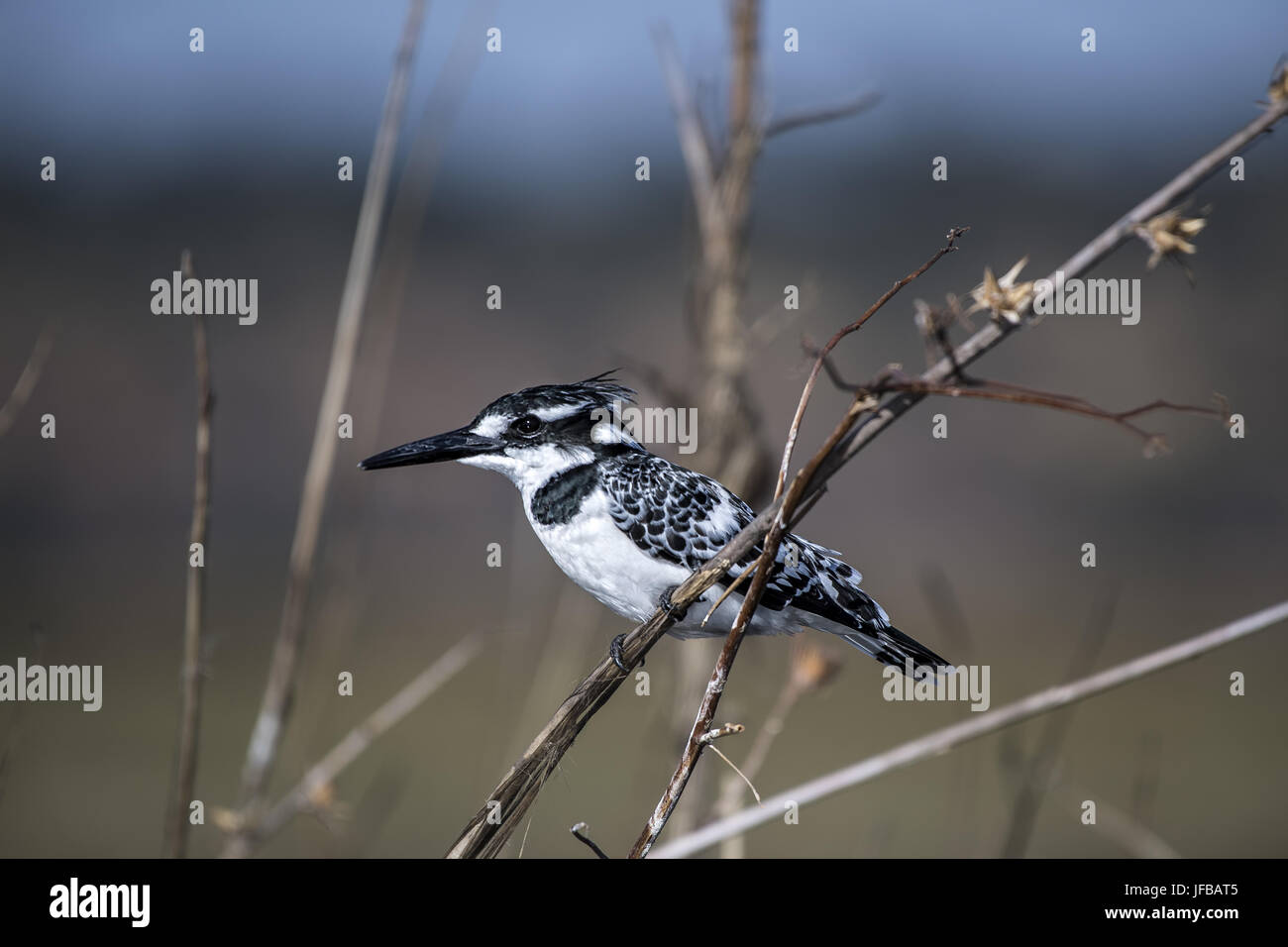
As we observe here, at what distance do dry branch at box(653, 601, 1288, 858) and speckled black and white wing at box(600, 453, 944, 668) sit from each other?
796mm

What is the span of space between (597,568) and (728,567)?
1.27 m

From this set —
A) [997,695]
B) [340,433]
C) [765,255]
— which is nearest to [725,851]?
[340,433]

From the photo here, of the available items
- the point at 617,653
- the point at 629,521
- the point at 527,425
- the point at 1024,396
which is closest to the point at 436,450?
the point at 527,425

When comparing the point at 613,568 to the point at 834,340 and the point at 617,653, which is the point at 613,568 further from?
the point at 834,340

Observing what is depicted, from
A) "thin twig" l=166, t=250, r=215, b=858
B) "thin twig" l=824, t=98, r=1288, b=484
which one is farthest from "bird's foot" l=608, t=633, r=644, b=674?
"thin twig" l=166, t=250, r=215, b=858

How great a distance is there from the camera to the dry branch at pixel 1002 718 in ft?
5.50

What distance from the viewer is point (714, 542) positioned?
3072mm

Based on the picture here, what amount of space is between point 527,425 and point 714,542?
0.68 m

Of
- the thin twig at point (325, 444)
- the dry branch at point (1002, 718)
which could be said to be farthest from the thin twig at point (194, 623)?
the dry branch at point (1002, 718)

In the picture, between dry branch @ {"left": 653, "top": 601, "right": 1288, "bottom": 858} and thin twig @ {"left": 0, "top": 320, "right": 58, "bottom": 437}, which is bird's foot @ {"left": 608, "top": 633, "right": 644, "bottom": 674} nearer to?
dry branch @ {"left": 653, "top": 601, "right": 1288, "bottom": 858}

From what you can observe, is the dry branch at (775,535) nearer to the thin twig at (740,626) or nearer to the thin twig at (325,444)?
the thin twig at (740,626)

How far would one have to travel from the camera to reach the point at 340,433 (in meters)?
2.63

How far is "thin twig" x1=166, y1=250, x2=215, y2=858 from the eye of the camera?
7.33 feet

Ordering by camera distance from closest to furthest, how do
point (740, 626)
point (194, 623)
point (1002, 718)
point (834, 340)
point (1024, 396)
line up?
point (1024, 396) < point (834, 340) < point (740, 626) < point (1002, 718) < point (194, 623)
